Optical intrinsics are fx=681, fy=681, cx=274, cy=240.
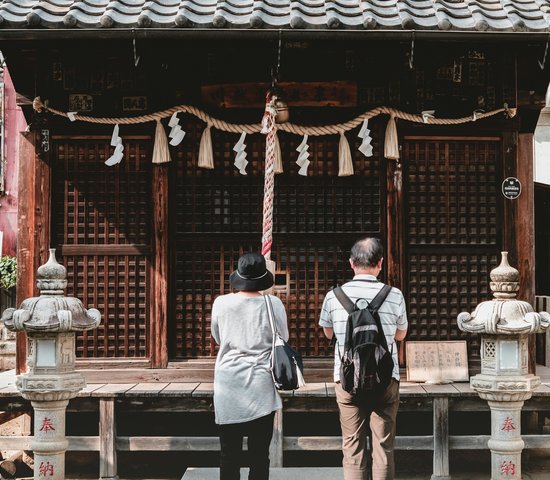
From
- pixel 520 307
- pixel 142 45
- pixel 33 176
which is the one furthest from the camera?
pixel 33 176

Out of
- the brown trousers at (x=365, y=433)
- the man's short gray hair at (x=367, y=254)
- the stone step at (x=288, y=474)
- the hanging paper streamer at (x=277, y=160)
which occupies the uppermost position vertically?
the hanging paper streamer at (x=277, y=160)

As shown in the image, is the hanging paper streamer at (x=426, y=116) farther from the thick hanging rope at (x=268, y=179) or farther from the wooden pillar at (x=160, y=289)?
the wooden pillar at (x=160, y=289)

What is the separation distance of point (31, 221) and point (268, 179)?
10.3 feet

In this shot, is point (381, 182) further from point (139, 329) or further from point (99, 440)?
point (99, 440)

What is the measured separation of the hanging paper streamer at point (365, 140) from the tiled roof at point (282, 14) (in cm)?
151

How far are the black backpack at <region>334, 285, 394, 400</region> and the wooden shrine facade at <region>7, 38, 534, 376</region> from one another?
3.22 meters

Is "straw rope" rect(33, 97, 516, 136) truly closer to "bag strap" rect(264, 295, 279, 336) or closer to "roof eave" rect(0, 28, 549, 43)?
"roof eave" rect(0, 28, 549, 43)

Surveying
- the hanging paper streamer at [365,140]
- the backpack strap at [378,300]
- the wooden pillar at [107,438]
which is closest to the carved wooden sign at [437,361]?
the hanging paper streamer at [365,140]

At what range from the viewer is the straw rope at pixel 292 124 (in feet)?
27.8

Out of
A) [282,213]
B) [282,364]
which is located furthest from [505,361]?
[282,213]

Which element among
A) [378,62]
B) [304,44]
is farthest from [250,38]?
[378,62]

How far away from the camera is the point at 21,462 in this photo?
28.8ft

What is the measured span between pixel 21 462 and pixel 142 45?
5.48 m

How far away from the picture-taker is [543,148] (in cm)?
1296
